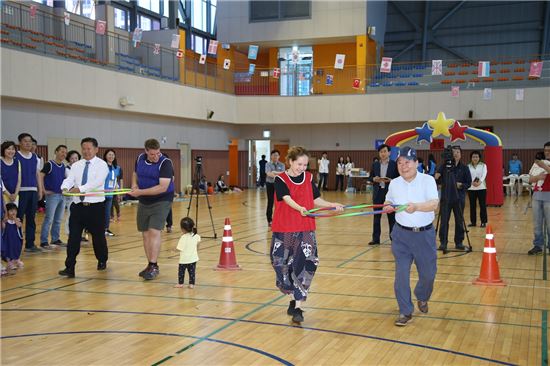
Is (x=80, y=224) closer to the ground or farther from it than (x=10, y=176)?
closer to the ground

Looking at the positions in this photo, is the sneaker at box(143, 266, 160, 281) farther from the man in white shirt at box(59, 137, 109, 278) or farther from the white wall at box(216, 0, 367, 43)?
the white wall at box(216, 0, 367, 43)

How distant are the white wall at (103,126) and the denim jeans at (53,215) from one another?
9.13 m

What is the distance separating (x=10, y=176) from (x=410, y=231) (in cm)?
700

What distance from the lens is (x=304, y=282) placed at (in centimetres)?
645

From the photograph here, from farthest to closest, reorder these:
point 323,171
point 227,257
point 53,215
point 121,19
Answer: point 323,171
point 121,19
point 53,215
point 227,257

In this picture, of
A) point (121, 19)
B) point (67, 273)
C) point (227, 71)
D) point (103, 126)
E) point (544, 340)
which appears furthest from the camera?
point (227, 71)

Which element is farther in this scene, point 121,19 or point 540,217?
point 121,19

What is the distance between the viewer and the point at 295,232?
6.36 meters

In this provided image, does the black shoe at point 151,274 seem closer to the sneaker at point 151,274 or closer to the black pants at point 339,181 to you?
the sneaker at point 151,274

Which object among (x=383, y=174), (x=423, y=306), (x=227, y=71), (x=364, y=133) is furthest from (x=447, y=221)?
(x=364, y=133)

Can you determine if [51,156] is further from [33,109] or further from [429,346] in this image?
[429,346]

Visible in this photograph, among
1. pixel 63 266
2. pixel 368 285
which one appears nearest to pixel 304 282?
pixel 368 285

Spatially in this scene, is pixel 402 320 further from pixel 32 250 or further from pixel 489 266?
pixel 32 250

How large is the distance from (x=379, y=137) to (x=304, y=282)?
2839 centimetres
